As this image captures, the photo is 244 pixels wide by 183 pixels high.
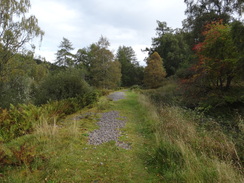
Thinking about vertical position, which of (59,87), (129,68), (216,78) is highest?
(129,68)

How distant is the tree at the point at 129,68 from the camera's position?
1962 inches

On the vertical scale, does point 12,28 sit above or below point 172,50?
below

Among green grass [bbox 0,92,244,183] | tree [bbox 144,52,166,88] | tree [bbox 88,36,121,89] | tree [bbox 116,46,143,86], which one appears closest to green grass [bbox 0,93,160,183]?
green grass [bbox 0,92,244,183]

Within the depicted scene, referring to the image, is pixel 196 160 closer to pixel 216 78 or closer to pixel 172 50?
pixel 216 78

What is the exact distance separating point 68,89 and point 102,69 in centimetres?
1317

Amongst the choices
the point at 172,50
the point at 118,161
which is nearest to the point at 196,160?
the point at 118,161

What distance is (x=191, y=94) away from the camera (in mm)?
10062

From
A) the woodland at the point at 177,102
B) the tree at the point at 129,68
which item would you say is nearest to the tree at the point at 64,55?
the tree at the point at 129,68

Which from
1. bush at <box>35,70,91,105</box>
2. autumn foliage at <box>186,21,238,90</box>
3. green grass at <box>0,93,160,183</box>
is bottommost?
green grass at <box>0,93,160,183</box>

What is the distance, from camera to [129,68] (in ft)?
170

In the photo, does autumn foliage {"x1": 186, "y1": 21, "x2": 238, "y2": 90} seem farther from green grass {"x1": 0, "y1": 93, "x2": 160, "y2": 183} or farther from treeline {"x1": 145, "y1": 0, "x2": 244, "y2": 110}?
green grass {"x1": 0, "y1": 93, "x2": 160, "y2": 183}

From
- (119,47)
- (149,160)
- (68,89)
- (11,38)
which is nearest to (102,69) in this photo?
(68,89)

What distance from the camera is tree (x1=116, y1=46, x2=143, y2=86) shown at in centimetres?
4983

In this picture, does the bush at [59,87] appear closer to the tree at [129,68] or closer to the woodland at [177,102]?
the woodland at [177,102]
